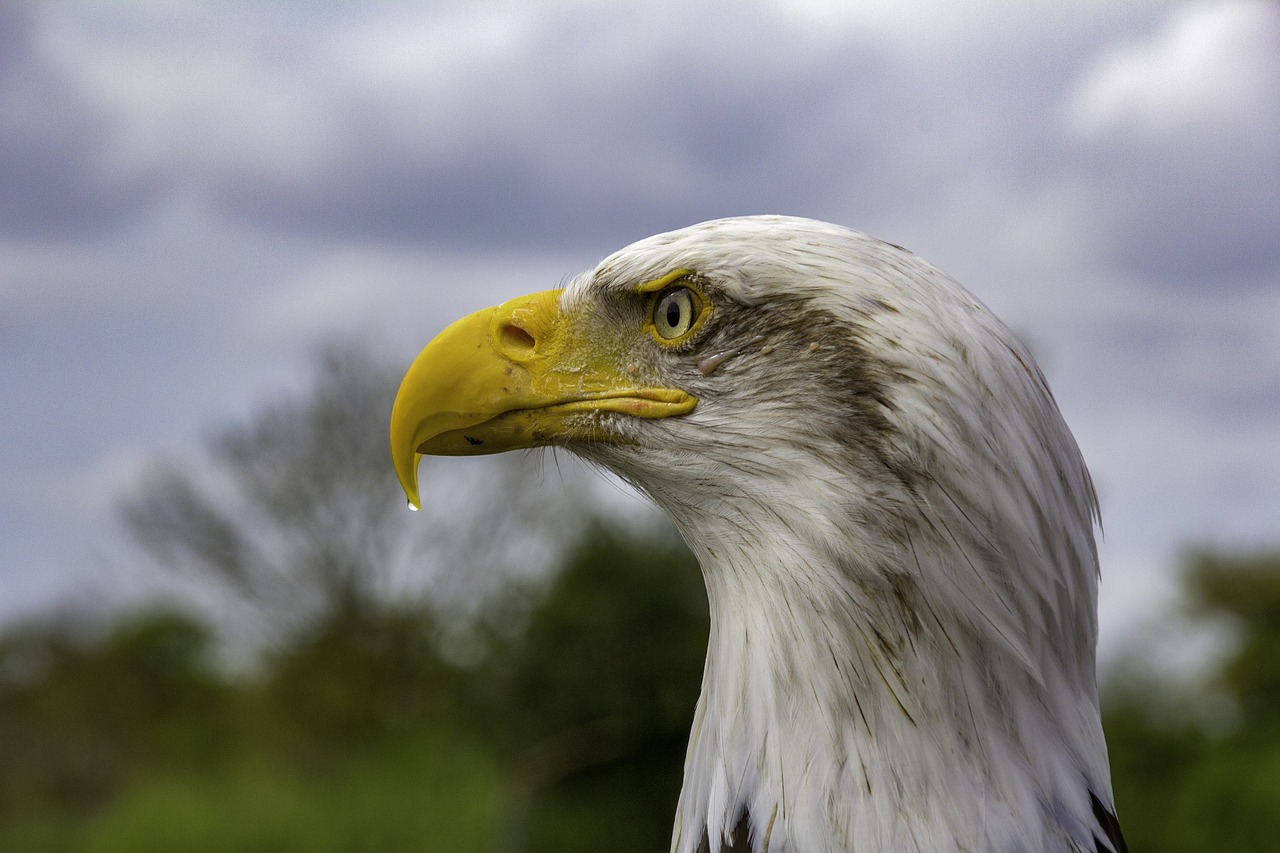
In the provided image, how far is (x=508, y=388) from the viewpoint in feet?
8.68

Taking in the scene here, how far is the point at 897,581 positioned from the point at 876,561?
5cm

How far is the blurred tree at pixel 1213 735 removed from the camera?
Answer: 1669 centimetres

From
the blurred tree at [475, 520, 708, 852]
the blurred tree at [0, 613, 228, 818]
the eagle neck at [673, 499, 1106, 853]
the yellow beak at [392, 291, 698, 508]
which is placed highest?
the yellow beak at [392, 291, 698, 508]

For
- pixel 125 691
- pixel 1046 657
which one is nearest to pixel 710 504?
pixel 1046 657

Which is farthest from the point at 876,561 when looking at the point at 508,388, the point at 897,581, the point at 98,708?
the point at 98,708

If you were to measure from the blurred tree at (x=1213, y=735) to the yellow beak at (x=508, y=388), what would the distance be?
1625 centimetres

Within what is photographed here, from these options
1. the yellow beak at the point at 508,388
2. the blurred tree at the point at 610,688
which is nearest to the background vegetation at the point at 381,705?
the blurred tree at the point at 610,688

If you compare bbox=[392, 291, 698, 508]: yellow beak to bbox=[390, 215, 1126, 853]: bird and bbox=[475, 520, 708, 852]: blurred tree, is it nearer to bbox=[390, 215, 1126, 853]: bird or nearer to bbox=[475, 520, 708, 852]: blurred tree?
bbox=[390, 215, 1126, 853]: bird

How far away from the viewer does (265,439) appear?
19781mm

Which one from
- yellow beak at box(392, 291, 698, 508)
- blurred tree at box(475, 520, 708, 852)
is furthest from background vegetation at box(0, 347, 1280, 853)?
yellow beak at box(392, 291, 698, 508)

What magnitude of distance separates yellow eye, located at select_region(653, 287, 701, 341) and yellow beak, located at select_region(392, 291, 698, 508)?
0.13 metres

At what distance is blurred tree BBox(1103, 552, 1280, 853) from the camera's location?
16688 millimetres

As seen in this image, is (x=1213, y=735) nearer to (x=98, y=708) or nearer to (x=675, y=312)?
(x=675, y=312)

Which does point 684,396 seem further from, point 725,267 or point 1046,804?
point 1046,804
